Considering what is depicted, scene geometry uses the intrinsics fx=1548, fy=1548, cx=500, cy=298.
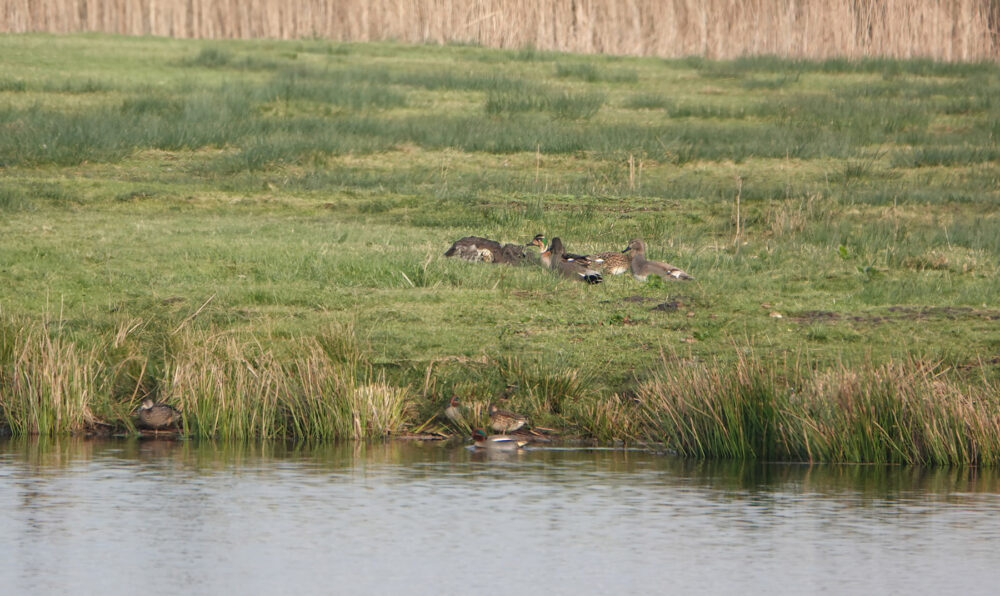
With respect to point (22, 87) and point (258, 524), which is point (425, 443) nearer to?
point (258, 524)

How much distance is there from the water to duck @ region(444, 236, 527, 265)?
5366 mm

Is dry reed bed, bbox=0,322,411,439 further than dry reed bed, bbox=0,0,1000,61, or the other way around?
dry reed bed, bbox=0,0,1000,61

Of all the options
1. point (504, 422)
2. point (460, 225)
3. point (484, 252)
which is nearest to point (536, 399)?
point (504, 422)

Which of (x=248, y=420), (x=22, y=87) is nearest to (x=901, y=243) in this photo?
(x=248, y=420)

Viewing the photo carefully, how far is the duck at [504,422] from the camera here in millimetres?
12414

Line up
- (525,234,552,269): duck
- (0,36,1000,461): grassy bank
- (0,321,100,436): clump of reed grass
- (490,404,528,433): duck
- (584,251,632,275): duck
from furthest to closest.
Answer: (525,234,552,269): duck, (584,251,632,275): duck, (0,36,1000,461): grassy bank, (490,404,528,433): duck, (0,321,100,436): clump of reed grass

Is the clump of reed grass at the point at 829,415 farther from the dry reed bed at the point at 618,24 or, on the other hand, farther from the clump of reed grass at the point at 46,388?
the dry reed bed at the point at 618,24

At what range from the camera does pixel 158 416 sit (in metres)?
12.5

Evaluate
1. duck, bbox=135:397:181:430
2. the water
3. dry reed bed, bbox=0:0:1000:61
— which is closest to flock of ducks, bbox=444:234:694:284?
the water

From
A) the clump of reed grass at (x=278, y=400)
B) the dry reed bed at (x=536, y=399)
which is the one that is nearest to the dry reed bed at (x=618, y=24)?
the dry reed bed at (x=536, y=399)

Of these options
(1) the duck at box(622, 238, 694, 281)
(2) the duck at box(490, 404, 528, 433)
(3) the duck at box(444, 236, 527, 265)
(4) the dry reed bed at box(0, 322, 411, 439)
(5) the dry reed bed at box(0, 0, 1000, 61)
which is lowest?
(2) the duck at box(490, 404, 528, 433)

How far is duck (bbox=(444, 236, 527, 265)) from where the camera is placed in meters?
17.4

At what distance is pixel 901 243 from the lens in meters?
18.9

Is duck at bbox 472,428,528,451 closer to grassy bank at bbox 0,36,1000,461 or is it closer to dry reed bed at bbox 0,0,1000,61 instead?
grassy bank at bbox 0,36,1000,461
